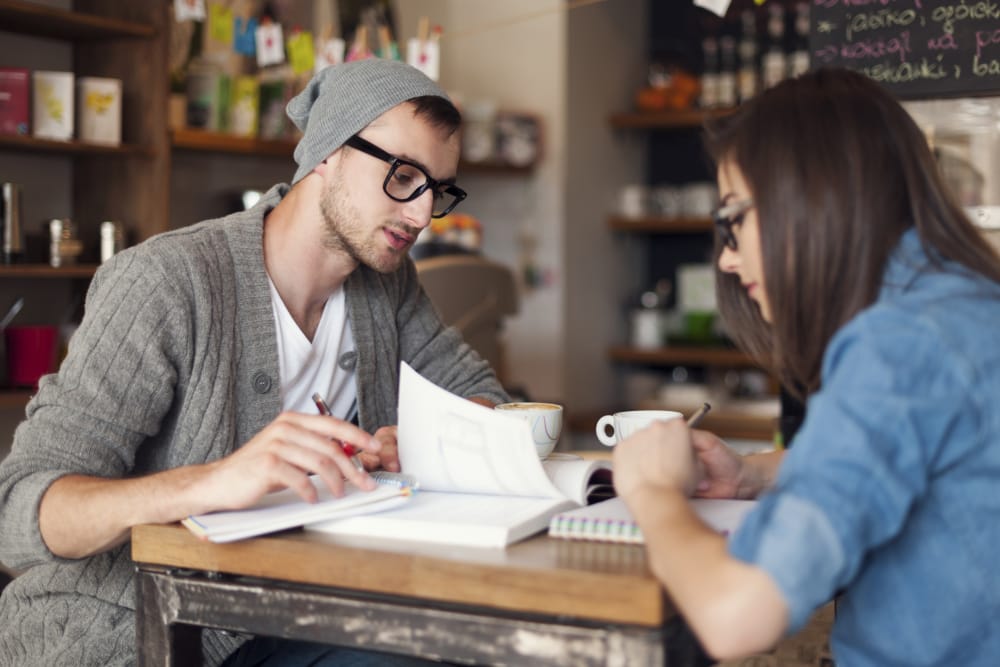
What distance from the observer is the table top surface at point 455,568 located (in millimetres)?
1079

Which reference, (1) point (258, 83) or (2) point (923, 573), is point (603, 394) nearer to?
(1) point (258, 83)

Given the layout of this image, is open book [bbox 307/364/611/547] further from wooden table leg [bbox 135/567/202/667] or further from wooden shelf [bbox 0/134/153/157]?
wooden shelf [bbox 0/134/153/157]

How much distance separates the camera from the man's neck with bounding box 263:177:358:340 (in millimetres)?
1913

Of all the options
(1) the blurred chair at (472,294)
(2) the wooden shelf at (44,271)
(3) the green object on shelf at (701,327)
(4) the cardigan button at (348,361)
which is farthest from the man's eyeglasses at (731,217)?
(3) the green object on shelf at (701,327)

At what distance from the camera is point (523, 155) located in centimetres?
507

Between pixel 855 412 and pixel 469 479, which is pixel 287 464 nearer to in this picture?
pixel 469 479

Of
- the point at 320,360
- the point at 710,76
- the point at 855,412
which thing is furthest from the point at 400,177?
the point at 710,76

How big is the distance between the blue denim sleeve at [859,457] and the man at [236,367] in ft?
1.72

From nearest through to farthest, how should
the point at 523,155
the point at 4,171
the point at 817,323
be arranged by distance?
1. the point at 817,323
2. the point at 4,171
3. the point at 523,155

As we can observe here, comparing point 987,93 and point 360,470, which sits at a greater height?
point 987,93

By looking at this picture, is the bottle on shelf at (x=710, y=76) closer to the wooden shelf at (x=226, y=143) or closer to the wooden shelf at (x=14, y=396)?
the wooden shelf at (x=226, y=143)

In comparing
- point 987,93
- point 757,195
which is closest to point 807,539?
point 757,195

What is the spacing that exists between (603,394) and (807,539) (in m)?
4.55

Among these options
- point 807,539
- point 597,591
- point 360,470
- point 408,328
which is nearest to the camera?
point 807,539
